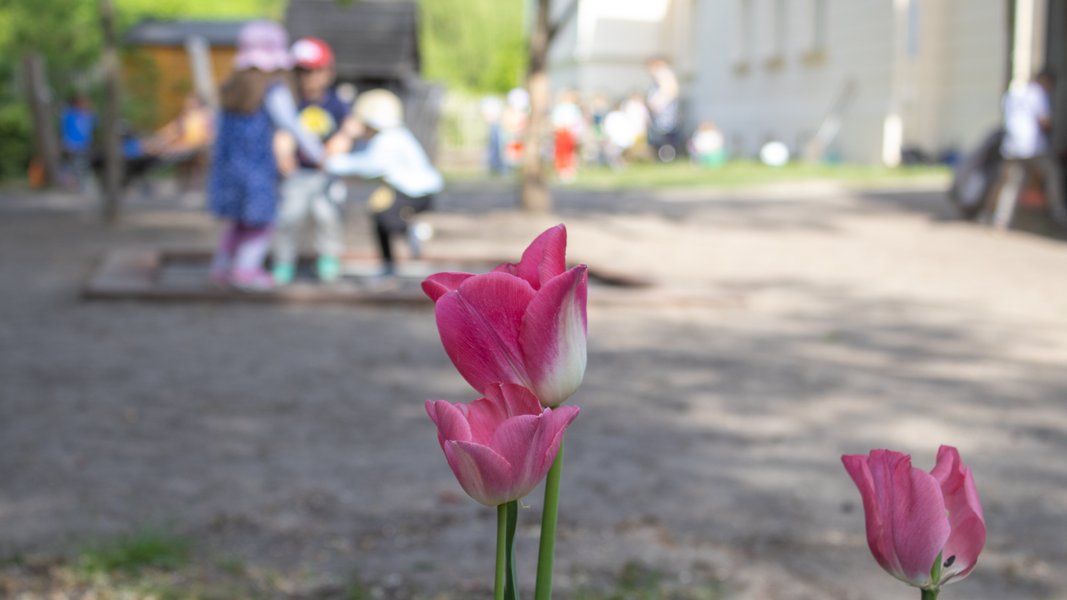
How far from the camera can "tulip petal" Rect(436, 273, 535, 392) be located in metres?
0.79

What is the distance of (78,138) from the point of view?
914 inches

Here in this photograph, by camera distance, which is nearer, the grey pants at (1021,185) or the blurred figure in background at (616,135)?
the grey pants at (1021,185)

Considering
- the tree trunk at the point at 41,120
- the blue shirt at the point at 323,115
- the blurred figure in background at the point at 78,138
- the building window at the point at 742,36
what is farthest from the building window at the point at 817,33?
the blue shirt at the point at 323,115

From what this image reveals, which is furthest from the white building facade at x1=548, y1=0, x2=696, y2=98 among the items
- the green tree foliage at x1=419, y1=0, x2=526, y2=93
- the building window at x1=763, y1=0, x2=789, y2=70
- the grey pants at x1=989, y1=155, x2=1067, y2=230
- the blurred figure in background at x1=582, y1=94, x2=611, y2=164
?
the grey pants at x1=989, y1=155, x2=1067, y2=230

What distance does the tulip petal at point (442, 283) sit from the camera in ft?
2.74

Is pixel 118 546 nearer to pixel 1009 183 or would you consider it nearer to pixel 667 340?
pixel 667 340

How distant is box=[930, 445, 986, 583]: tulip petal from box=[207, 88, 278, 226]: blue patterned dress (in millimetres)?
8225

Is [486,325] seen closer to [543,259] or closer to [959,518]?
[543,259]

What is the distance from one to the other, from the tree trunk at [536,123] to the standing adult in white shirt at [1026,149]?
484 cm

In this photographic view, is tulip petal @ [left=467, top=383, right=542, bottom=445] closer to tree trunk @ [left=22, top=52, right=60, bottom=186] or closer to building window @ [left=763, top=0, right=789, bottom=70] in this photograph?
tree trunk @ [left=22, top=52, right=60, bottom=186]

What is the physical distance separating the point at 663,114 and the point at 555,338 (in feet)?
104

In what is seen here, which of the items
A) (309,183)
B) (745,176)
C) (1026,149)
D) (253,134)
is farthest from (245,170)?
(745,176)

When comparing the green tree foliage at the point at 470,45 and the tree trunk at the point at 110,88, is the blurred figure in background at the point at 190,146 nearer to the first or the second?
the tree trunk at the point at 110,88

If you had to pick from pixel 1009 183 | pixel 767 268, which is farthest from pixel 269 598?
pixel 1009 183
